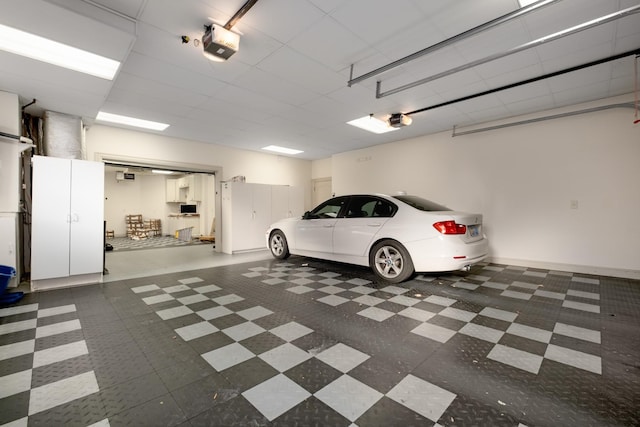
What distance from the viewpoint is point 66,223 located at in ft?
12.1

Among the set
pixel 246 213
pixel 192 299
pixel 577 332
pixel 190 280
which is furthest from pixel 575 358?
pixel 246 213

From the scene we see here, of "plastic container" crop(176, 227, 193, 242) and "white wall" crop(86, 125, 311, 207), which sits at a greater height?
"white wall" crop(86, 125, 311, 207)

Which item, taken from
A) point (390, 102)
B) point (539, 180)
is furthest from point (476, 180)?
point (390, 102)

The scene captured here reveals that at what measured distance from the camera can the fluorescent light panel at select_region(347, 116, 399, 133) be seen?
533 centimetres

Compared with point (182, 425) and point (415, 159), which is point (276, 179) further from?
point (182, 425)

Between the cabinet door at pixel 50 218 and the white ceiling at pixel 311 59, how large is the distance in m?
1.03

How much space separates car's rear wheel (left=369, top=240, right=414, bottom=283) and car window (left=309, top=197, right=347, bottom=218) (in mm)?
1040

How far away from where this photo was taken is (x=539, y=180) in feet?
16.0

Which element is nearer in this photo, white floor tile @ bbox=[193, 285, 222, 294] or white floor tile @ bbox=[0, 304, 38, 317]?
white floor tile @ bbox=[0, 304, 38, 317]

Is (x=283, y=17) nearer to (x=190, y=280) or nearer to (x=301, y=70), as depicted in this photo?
(x=301, y=70)

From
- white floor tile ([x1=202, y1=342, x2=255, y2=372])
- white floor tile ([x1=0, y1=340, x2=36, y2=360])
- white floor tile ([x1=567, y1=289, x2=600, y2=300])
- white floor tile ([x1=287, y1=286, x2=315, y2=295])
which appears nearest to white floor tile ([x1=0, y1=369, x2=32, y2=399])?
white floor tile ([x1=0, y1=340, x2=36, y2=360])

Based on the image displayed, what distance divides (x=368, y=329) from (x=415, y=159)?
520 cm

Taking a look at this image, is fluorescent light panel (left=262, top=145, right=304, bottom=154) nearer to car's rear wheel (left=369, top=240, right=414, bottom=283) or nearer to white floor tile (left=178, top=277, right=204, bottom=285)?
white floor tile (left=178, top=277, right=204, bottom=285)

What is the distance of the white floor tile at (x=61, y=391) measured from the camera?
1.42 metres
